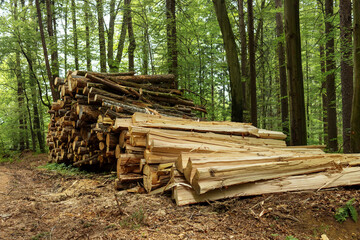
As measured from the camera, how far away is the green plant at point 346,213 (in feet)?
8.76

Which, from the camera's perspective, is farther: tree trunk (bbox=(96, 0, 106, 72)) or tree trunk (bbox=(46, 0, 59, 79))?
tree trunk (bbox=(96, 0, 106, 72))

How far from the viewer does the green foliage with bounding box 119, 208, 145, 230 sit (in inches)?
107

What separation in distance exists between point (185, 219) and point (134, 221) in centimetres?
62

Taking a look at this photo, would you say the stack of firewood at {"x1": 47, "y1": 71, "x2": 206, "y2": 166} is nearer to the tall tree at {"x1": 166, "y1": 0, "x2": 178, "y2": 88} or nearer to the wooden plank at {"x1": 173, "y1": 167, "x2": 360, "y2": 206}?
the tall tree at {"x1": 166, "y1": 0, "x2": 178, "y2": 88}

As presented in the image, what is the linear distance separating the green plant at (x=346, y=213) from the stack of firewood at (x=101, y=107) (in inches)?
154

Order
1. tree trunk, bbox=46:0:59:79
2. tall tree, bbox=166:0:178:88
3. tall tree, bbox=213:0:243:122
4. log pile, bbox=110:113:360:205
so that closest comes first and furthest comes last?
log pile, bbox=110:113:360:205 → tall tree, bbox=213:0:243:122 → tall tree, bbox=166:0:178:88 → tree trunk, bbox=46:0:59:79

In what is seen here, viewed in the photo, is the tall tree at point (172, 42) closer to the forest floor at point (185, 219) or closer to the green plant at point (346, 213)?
the forest floor at point (185, 219)

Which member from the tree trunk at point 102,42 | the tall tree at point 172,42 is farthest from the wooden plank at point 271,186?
the tree trunk at point 102,42

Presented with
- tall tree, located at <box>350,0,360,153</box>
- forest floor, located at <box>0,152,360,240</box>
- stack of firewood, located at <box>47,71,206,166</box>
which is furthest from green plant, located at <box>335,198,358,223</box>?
stack of firewood, located at <box>47,71,206,166</box>

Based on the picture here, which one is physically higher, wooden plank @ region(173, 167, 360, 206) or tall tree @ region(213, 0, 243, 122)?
tall tree @ region(213, 0, 243, 122)

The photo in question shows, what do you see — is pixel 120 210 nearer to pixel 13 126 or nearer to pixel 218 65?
pixel 218 65

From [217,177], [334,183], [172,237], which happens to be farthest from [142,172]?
[334,183]

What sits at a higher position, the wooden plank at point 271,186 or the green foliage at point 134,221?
the wooden plank at point 271,186

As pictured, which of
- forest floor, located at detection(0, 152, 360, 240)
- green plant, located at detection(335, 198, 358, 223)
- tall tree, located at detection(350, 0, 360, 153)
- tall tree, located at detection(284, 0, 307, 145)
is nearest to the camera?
forest floor, located at detection(0, 152, 360, 240)
